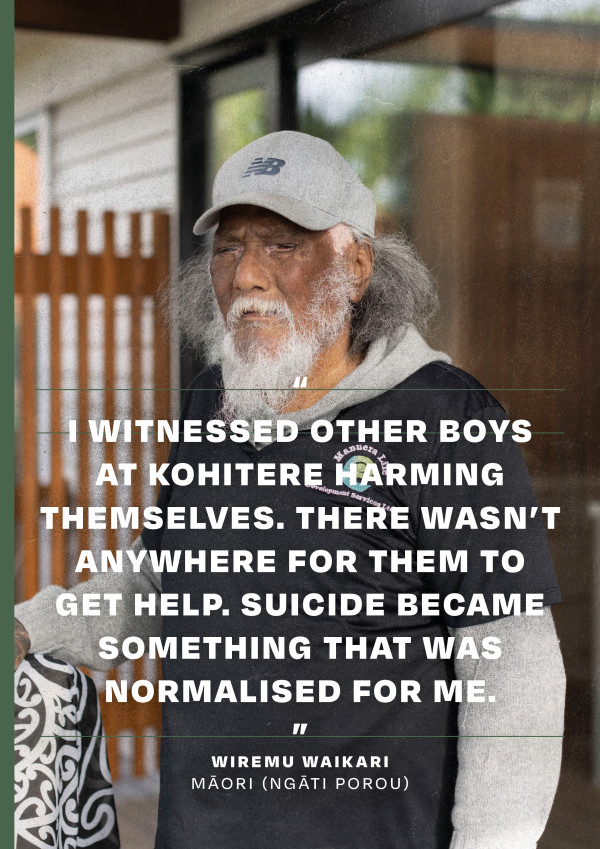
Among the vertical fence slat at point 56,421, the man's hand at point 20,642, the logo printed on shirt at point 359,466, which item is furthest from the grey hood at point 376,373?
the man's hand at point 20,642

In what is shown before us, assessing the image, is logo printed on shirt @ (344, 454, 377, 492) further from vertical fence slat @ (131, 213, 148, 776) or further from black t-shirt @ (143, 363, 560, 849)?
vertical fence slat @ (131, 213, 148, 776)

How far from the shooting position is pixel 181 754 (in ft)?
6.79

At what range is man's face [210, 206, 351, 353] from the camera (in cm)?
196

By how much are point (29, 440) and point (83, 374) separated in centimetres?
21

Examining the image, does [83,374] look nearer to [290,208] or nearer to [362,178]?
A: [290,208]

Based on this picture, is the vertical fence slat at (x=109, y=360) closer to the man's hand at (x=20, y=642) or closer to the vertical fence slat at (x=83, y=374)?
the vertical fence slat at (x=83, y=374)

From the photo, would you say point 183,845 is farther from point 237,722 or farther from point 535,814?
point 535,814

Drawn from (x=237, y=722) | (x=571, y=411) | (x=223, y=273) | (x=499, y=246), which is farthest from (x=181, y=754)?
(x=499, y=246)

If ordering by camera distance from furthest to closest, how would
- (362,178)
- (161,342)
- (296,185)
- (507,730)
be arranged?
1. (161,342)
2. (362,178)
3. (296,185)
4. (507,730)

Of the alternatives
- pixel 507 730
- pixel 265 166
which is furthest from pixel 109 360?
pixel 507 730

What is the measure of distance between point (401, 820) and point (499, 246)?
131 centimetres

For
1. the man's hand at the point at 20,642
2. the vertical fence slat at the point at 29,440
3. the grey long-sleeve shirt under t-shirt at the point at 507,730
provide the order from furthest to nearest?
the vertical fence slat at the point at 29,440
the man's hand at the point at 20,642
the grey long-sleeve shirt under t-shirt at the point at 507,730

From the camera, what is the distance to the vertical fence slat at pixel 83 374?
2248 mm

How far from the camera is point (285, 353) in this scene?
6.57 feet
